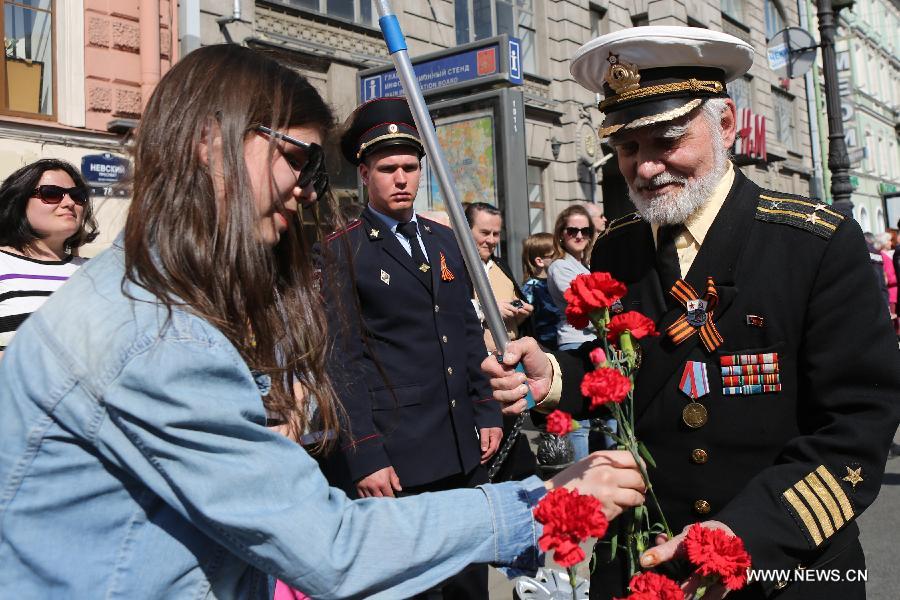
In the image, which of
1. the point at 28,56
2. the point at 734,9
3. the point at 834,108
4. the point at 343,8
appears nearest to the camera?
the point at 28,56

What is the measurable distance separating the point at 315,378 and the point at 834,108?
10027 millimetres

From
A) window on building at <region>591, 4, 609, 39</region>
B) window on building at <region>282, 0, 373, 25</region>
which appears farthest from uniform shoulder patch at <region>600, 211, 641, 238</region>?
window on building at <region>591, 4, 609, 39</region>

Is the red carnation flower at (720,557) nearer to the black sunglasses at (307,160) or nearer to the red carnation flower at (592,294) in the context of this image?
Answer: the red carnation flower at (592,294)

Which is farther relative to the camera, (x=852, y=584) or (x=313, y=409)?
(x=313, y=409)

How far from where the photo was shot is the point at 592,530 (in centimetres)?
121

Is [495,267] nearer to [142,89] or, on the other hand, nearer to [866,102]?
[142,89]

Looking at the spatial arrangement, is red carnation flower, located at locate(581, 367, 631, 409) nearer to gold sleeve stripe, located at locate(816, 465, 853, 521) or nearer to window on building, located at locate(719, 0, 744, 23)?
gold sleeve stripe, located at locate(816, 465, 853, 521)

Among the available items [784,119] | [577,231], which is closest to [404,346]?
[577,231]

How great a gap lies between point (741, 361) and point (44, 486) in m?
1.38

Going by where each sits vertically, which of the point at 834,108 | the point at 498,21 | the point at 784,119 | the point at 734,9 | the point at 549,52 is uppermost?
the point at 734,9

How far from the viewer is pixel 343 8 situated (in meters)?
11.9

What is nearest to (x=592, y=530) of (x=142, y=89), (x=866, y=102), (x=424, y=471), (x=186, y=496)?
(x=186, y=496)

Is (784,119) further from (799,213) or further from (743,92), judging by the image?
(799,213)

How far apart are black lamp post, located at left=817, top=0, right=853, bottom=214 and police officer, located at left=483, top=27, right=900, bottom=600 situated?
8.98 metres
